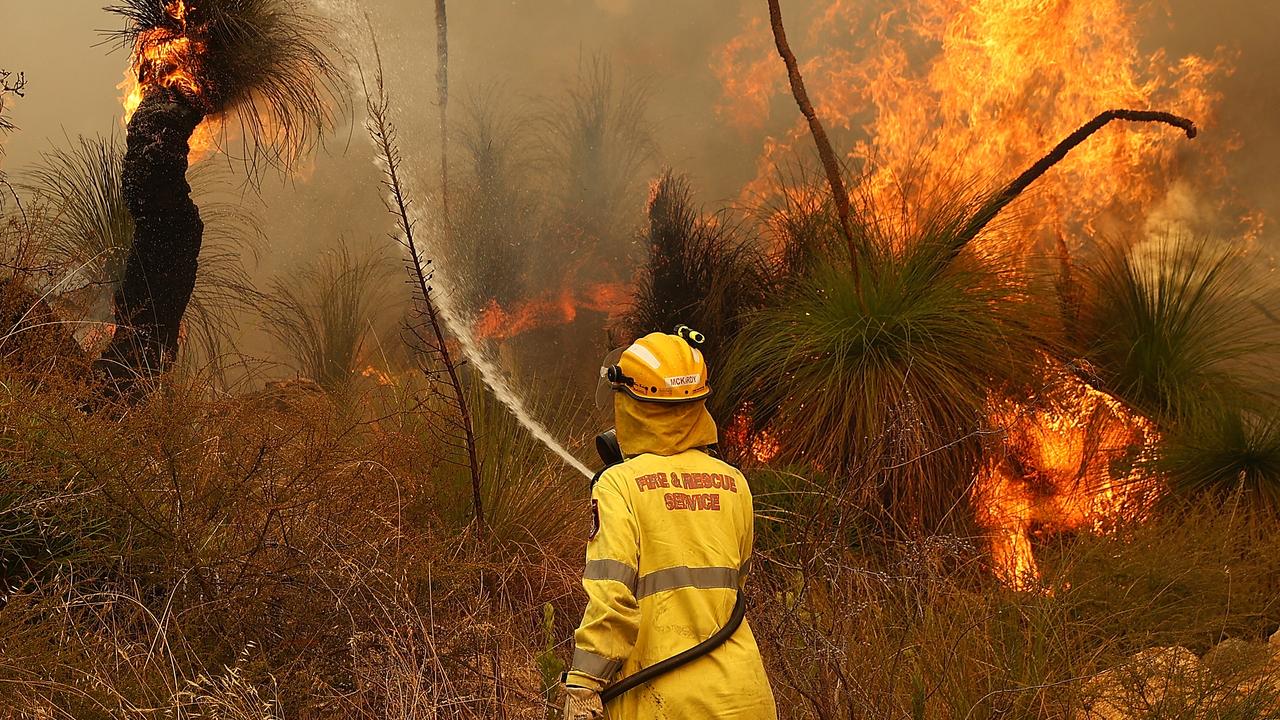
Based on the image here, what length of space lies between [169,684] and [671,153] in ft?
23.1

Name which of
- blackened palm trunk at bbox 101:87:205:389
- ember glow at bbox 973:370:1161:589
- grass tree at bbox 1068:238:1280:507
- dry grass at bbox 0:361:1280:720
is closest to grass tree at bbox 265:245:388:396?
blackened palm trunk at bbox 101:87:205:389

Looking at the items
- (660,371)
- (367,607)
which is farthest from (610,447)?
(367,607)

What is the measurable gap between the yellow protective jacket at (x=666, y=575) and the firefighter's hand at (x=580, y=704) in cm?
2

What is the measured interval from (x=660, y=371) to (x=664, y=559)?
35 centimetres

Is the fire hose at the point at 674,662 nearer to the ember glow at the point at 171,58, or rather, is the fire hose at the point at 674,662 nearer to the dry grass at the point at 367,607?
the dry grass at the point at 367,607

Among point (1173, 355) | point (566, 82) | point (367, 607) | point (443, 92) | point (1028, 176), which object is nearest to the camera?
point (367, 607)

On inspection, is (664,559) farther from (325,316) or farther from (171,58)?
(325,316)

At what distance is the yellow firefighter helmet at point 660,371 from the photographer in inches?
83.7

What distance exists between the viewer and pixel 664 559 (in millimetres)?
2070

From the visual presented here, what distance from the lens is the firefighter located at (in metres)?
1.95

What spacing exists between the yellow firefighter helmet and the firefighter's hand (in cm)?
55

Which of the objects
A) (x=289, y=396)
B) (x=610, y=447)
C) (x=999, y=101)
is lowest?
(x=289, y=396)

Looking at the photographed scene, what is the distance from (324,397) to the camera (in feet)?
18.1

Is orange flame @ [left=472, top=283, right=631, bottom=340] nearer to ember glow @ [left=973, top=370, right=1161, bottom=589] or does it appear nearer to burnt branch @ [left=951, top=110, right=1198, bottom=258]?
burnt branch @ [left=951, top=110, right=1198, bottom=258]
